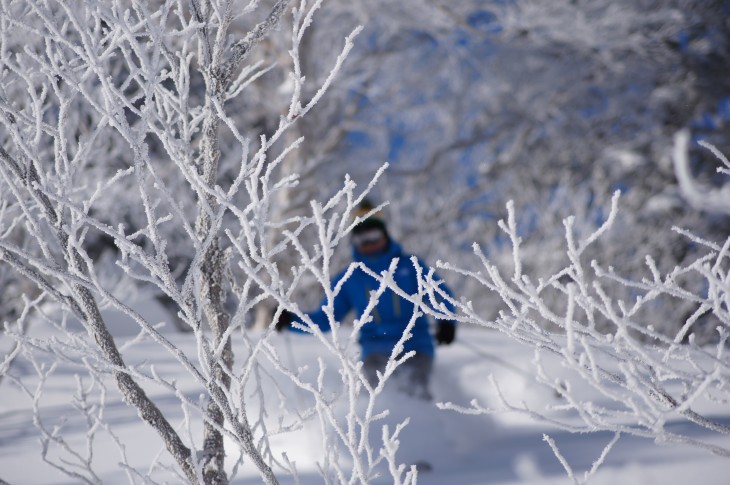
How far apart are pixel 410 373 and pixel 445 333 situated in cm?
36

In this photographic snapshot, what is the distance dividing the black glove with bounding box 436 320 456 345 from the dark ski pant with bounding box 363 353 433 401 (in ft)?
0.56

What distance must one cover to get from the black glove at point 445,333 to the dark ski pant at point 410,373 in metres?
0.17

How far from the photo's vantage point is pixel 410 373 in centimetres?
356

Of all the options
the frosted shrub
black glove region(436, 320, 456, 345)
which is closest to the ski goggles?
black glove region(436, 320, 456, 345)

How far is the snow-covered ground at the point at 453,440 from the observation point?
9.59 ft

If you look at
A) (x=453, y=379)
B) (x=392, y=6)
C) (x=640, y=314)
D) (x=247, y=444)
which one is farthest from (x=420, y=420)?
(x=640, y=314)

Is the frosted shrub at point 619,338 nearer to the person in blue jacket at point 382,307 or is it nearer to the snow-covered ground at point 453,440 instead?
the snow-covered ground at point 453,440

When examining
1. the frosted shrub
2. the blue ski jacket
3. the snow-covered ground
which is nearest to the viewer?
the frosted shrub

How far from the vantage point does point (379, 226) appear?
3387 mm

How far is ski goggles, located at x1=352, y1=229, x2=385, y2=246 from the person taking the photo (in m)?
3.38

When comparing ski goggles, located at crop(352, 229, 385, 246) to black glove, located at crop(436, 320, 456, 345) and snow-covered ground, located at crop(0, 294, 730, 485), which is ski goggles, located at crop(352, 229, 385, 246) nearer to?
black glove, located at crop(436, 320, 456, 345)

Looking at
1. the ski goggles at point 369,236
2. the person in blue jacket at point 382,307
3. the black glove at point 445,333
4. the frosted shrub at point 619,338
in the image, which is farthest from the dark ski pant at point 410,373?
the frosted shrub at point 619,338

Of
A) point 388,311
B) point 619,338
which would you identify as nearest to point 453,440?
point 388,311

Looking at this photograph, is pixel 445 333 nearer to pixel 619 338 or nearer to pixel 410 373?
pixel 410 373
